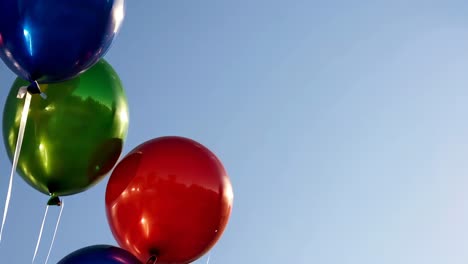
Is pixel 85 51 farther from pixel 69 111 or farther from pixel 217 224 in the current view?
pixel 217 224

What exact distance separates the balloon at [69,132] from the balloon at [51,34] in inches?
16.1

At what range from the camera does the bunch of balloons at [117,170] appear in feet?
11.6

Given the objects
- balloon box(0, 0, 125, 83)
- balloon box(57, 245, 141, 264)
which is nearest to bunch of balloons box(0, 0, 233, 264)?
balloon box(57, 245, 141, 264)

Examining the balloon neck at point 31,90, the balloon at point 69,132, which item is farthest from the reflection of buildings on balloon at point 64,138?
the balloon neck at point 31,90

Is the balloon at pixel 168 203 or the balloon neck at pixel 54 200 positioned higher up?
the balloon at pixel 168 203

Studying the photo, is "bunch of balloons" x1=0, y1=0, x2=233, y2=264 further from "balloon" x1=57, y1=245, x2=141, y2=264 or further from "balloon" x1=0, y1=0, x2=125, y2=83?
"balloon" x1=0, y1=0, x2=125, y2=83

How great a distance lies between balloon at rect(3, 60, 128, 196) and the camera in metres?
3.58

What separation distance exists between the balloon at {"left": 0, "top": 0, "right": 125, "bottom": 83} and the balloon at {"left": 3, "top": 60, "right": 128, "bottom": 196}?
0.41 meters

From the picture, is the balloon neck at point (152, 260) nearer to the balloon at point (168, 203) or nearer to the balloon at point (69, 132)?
the balloon at point (168, 203)

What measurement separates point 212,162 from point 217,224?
37cm

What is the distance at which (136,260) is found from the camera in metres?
3.60

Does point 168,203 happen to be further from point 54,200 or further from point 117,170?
point 54,200

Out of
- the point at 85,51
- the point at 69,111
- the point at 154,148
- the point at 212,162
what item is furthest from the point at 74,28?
the point at 212,162

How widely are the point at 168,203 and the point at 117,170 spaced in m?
0.48
